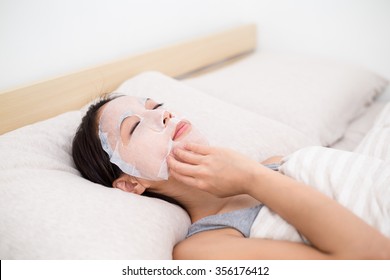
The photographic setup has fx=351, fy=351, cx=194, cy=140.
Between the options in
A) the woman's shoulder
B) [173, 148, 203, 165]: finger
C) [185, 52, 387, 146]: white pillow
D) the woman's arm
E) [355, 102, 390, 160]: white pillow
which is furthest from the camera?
[185, 52, 387, 146]: white pillow

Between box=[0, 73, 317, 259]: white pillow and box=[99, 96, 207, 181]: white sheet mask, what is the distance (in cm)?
9

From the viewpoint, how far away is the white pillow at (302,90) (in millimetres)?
1545

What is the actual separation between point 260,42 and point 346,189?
1.77 meters

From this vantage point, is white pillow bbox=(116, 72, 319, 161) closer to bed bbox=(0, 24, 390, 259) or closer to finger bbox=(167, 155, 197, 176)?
bed bbox=(0, 24, 390, 259)

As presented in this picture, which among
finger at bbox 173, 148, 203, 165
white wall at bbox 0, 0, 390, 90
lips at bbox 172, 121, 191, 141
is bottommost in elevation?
finger at bbox 173, 148, 203, 165

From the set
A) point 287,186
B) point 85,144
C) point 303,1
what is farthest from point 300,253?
point 303,1

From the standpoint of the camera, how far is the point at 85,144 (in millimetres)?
1069

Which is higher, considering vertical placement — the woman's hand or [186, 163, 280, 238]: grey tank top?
the woman's hand

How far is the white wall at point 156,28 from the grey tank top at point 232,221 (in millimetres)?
857

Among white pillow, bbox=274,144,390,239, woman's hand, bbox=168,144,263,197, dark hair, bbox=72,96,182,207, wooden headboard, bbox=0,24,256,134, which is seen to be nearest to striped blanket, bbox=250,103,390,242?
white pillow, bbox=274,144,390,239

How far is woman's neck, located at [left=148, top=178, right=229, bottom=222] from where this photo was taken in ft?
3.42

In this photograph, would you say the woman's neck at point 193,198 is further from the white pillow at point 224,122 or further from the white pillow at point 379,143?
the white pillow at point 379,143

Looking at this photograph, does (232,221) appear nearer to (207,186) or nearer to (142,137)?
(207,186)

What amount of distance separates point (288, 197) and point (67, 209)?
53 centimetres
